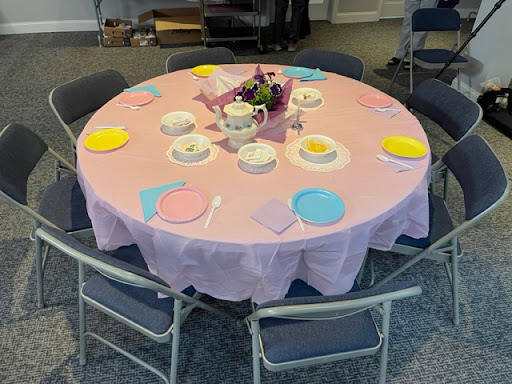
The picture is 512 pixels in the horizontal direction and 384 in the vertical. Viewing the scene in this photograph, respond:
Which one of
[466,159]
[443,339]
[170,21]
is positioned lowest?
[443,339]

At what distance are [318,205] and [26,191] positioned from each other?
3.95ft

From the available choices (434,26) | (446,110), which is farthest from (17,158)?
(434,26)

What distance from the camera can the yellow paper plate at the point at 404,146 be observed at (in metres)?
1.51

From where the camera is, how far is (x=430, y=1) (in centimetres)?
396

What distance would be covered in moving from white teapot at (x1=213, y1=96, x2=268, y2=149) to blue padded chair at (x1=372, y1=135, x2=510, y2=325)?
759 millimetres

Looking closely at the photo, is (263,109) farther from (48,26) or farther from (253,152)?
(48,26)

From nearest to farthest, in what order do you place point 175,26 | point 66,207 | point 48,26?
point 66,207, point 175,26, point 48,26

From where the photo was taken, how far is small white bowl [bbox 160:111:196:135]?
64.6 inches

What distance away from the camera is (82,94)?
6.86 ft

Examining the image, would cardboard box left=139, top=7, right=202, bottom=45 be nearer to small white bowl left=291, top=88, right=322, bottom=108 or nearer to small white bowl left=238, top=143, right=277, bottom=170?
small white bowl left=291, top=88, right=322, bottom=108

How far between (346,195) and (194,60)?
1.68m

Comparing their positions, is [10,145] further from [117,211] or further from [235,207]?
[235,207]

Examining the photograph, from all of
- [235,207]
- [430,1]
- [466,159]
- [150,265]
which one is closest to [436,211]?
[466,159]

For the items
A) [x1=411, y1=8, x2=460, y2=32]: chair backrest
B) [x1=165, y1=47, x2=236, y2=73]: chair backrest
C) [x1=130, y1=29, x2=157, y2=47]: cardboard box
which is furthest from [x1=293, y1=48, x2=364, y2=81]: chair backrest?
[x1=130, y1=29, x2=157, y2=47]: cardboard box
